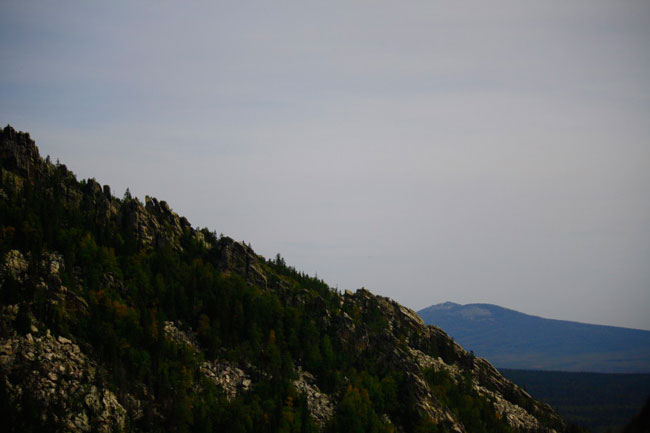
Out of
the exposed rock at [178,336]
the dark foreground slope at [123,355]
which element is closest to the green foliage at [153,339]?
the dark foreground slope at [123,355]

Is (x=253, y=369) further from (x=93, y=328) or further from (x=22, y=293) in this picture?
(x=22, y=293)

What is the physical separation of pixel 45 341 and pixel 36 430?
2328 cm

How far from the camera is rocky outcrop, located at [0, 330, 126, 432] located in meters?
131

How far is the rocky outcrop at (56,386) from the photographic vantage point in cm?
13125

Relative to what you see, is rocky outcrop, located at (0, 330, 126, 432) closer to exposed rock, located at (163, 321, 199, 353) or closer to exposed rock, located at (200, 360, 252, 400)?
exposed rock, located at (200, 360, 252, 400)

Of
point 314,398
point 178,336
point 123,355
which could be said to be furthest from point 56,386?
point 314,398

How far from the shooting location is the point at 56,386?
136125 mm

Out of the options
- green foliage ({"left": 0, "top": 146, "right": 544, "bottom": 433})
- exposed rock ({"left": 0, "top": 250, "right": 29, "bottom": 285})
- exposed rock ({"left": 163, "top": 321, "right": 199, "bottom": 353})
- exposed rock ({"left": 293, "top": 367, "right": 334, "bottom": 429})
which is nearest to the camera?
green foliage ({"left": 0, "top": 146, "right": 544, "bottom": 433})

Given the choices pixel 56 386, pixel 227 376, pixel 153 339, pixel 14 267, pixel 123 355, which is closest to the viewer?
pixel 56 386

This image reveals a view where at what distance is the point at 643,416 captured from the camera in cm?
3931

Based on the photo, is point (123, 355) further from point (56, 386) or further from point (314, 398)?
point (314, 398)

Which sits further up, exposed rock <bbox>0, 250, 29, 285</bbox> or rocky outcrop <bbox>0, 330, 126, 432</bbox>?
exposed rock <bbox>0, 250, 29, 285</bbox>

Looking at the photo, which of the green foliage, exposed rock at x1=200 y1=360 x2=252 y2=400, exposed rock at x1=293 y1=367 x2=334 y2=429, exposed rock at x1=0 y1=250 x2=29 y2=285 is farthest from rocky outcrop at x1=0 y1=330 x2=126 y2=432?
exposed rock at x1=293 y1=367 x2=334 y2=429

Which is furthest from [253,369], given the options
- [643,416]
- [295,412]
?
[643,416]
